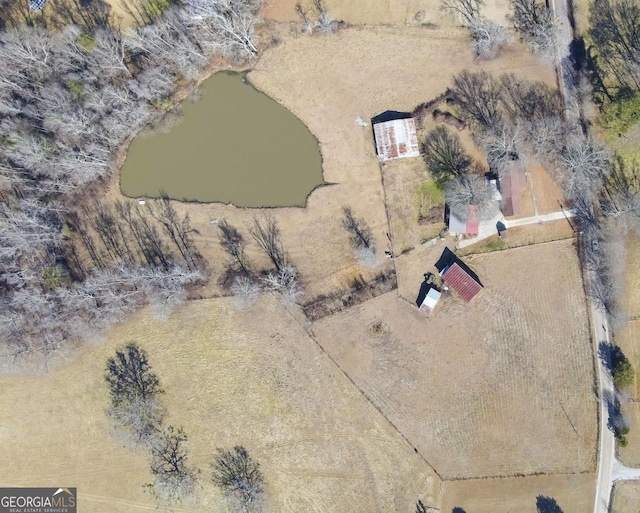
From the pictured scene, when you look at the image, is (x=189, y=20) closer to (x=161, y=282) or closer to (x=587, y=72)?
(x=161, y=282)

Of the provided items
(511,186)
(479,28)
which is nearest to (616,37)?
(479,28)

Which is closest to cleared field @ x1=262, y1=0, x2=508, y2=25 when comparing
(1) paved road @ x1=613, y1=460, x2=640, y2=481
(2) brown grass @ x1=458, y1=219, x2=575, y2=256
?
(2) brown grass @ x1=458, y1=219, x2=575, y2=256

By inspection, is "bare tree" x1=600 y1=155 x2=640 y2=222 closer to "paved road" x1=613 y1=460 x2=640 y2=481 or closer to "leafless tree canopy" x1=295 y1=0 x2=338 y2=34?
"paved road" x1=613 y1=460 x2=640 y2=481

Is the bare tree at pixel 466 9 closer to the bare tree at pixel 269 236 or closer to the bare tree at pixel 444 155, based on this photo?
the bare tree at pixel 444 155

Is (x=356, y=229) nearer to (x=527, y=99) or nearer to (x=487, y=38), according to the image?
(x=527, y=99)

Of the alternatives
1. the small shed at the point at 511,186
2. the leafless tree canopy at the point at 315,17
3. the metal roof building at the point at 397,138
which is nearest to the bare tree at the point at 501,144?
the small shed at the point at 511,186
